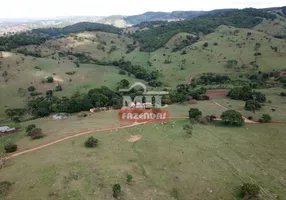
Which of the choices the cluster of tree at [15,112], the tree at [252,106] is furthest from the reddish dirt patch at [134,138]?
the cluster of tree at [15,112]

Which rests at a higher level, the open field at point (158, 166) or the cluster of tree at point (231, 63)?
the open field at point (158, 166)

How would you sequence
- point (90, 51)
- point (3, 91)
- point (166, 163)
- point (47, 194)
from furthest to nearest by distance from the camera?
1. point (90, 51)
2. point (3, 91)
3. point (166, 163)
4. point (47, 194)

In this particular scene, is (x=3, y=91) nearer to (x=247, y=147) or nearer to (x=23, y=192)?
(x=23, y=192)

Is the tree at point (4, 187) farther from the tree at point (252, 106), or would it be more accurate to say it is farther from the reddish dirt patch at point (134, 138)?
the tree at point (252, 106)

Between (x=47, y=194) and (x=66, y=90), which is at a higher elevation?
(x=47, y=194)

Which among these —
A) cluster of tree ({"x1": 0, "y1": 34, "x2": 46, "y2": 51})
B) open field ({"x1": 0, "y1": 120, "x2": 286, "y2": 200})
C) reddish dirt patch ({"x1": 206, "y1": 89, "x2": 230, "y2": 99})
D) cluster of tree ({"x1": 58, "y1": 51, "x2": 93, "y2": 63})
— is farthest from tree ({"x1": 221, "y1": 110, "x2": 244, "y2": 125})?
cluster of tree ({"x1": 0, "y1": 34, "x2": 46, "y2": 51})

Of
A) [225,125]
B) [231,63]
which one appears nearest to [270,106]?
[225,125]

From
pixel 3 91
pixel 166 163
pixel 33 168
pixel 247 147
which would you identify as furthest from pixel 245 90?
pixel 3 91
